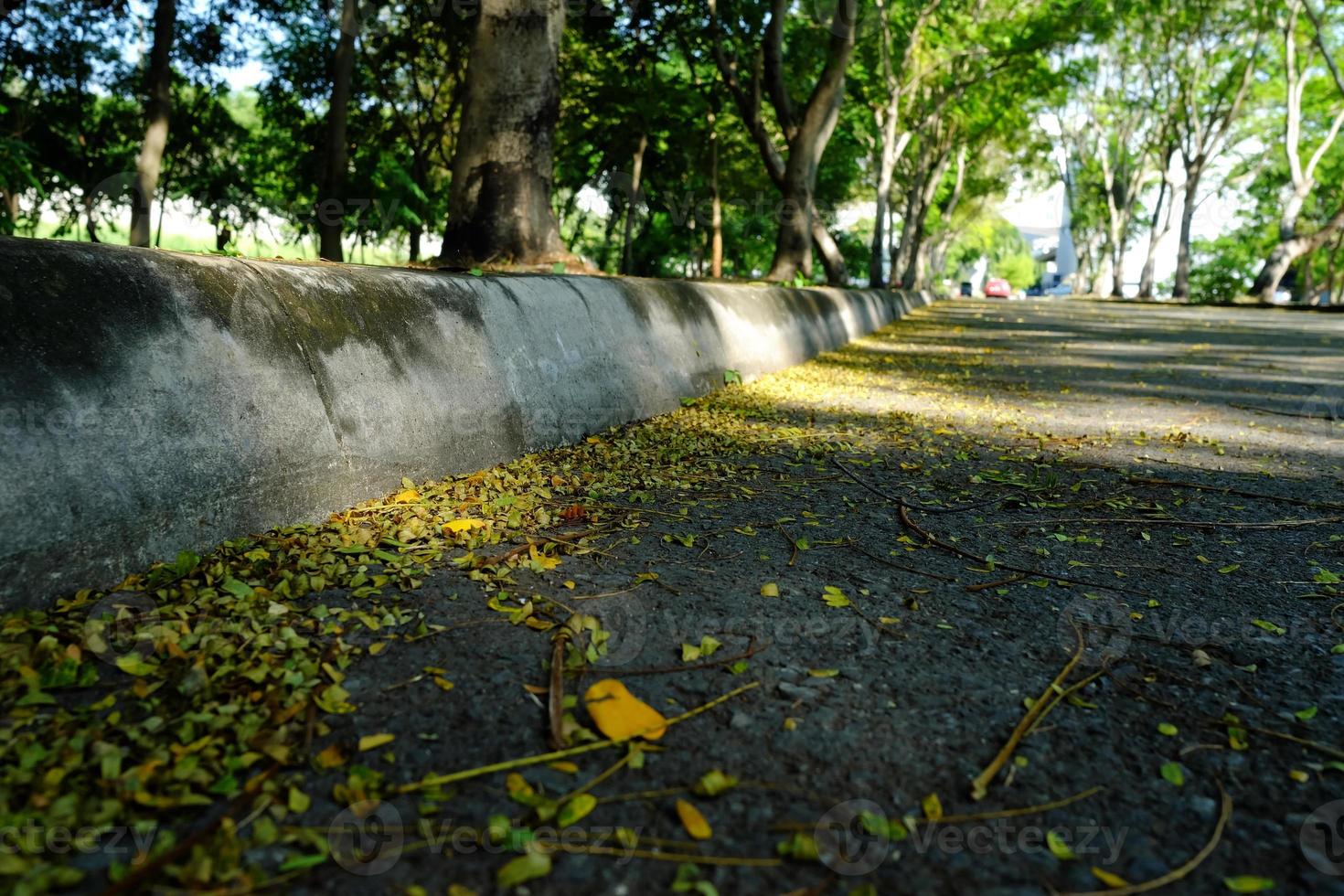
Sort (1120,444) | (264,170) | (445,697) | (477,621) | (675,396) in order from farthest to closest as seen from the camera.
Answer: (264,170), (675,396), (1120,444), (477,621), (445,697)

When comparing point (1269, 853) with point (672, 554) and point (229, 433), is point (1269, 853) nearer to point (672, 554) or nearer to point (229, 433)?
point (672, 554)

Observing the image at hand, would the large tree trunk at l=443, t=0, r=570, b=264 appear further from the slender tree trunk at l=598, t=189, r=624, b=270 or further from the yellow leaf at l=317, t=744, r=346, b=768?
the slender tree trunk at l=598, t=189, r=624, b=270

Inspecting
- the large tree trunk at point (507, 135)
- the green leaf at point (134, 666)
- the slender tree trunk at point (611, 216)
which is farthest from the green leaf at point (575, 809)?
the slender tree trunk at point (611, 216)

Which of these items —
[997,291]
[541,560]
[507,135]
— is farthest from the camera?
[997,291]

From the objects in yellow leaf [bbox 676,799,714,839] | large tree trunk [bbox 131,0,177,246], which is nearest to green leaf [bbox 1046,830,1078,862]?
yellow leaf [bbox 676,799,714,839]

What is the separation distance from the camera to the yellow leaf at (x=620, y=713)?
1295 millimetres

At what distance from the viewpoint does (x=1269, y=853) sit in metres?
1.05

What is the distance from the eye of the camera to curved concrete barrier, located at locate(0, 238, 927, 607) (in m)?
1.49

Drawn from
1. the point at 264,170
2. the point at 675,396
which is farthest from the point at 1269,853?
the point at 264,170

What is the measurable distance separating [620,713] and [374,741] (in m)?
0.37

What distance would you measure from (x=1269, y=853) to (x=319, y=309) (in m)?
2.22

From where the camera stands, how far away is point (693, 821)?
1.10 metres

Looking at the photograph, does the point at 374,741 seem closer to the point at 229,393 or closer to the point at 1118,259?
the point at 229,393

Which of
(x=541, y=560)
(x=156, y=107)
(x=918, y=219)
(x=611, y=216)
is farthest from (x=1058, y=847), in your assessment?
(x=611, y=216)
